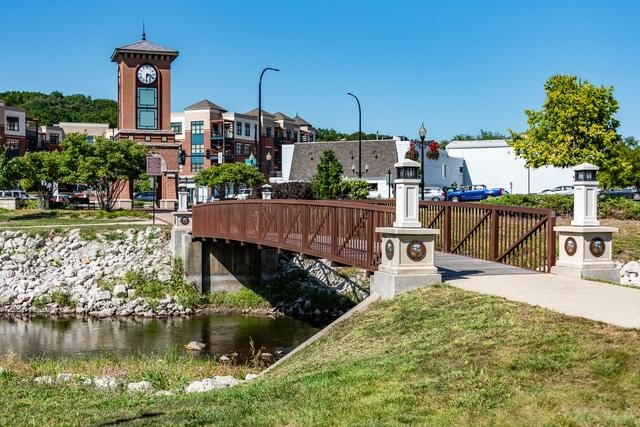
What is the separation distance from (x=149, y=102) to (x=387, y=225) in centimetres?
4249

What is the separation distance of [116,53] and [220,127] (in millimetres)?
34955

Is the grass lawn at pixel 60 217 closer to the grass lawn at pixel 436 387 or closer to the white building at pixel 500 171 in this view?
the grass lawn at pixel 436 387

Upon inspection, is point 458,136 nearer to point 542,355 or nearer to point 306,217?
point 306,217

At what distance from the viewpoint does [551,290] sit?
524 inches

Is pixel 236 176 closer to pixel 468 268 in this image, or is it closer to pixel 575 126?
pixel 575 126

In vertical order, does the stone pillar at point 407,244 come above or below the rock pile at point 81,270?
above

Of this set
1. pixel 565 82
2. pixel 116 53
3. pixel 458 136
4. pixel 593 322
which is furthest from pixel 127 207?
pixel 458 136

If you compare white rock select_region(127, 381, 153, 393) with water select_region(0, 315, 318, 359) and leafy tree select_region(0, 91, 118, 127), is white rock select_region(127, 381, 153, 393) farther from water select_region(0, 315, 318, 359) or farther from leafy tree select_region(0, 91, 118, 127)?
leafy tree select_region(0, 91, 118, 127)

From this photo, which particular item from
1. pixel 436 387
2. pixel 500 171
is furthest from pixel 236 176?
pixel 436 387

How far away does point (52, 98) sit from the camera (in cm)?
14475

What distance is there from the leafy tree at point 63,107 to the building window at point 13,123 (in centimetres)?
3472

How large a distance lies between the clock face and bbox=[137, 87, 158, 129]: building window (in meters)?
0.58

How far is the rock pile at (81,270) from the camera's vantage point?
29.2 m

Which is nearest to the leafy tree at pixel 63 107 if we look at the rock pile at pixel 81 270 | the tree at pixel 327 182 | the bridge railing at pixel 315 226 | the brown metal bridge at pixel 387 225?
the tree at pixel 327 182
